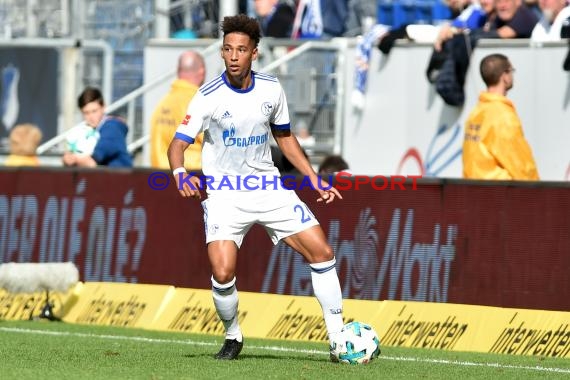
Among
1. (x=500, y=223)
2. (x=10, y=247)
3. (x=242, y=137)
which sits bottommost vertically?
(x=10, y=247)

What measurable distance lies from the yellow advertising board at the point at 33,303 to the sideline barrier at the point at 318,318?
33 millimetres

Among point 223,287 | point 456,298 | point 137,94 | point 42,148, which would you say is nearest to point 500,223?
point 456,298

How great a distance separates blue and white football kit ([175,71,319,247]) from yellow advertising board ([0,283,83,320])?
458 centimetres

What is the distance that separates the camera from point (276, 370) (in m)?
10.7

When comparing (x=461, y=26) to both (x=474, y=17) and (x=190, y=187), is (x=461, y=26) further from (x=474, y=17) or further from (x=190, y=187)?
(x=190, y=187)

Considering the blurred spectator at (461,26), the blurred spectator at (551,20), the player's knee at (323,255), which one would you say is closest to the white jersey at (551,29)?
the blurred spectator at (551,20)

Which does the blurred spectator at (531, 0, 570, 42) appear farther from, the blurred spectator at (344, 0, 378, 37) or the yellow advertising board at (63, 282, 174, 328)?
the blurred spectator at (344, 0, 378, 37)

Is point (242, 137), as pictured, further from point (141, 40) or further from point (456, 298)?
point (141, 40)

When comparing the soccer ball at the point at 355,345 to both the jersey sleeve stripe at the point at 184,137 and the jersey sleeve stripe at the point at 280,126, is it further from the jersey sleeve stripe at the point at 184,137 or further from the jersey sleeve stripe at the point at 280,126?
the jersey sleeve stripe at the point at 184,137

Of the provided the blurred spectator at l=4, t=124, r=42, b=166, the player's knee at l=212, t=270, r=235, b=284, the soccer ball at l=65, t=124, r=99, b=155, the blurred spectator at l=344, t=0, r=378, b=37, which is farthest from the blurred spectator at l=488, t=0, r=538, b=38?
the player's knee at l=212, t=270, r=235, b=284

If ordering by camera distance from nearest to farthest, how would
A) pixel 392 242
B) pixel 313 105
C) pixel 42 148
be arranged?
pixel 392 242, pixel 313 105, pixel 42 148

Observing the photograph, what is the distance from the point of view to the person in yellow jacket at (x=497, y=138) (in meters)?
14.0

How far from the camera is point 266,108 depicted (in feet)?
36.6

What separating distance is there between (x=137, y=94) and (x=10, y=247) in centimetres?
393
